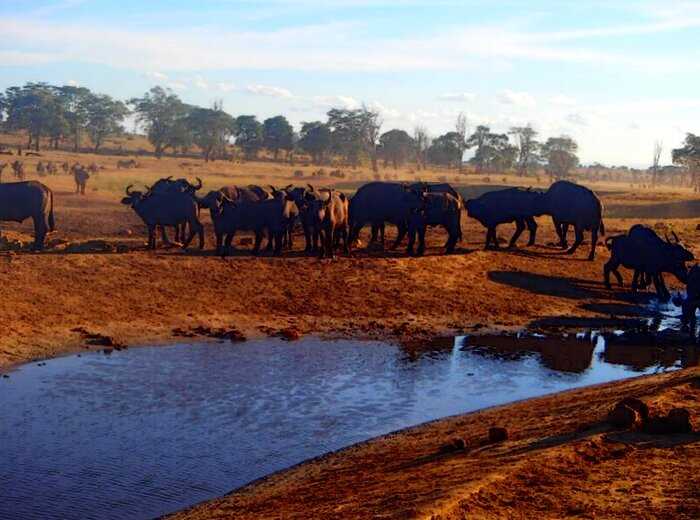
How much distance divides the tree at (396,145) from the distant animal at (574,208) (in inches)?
2590

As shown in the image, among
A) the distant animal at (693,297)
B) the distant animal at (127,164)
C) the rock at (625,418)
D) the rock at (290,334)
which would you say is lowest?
the rock at (290,334)

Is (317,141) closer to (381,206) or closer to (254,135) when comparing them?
(254,135)

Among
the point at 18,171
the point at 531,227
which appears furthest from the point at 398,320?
the point at 18,171

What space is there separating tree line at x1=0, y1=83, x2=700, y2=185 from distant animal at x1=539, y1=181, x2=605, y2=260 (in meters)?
50.7

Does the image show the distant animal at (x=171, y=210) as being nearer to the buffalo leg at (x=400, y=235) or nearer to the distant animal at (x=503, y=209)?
the buffalo leg at (x=400, y=235)

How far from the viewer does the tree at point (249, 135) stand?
268 ft

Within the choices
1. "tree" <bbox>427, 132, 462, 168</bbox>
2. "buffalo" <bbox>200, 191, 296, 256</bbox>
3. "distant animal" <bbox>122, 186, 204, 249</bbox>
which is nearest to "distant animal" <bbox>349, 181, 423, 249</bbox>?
"buffalo" <bbox>200, 191, 296, 256</bbox>

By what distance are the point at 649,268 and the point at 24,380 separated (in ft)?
49.8

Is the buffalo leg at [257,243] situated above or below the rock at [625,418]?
above

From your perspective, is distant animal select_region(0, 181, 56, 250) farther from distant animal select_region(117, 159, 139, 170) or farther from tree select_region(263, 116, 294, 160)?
tree select_region(263, 116, 294, 160)

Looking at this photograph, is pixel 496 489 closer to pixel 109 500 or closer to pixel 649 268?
pixel 109 500

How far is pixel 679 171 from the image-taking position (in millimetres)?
117438

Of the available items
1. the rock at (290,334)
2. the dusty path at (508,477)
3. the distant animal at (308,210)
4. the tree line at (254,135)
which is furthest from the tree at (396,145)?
the dusty path at (508,477)

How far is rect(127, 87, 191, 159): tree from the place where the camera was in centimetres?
7900
